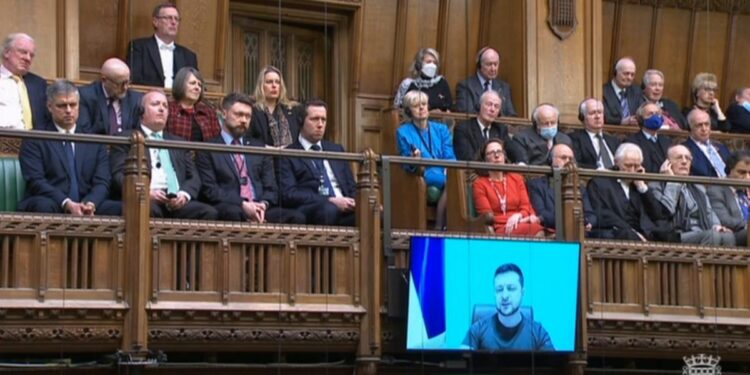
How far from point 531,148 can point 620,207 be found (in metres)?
1.00

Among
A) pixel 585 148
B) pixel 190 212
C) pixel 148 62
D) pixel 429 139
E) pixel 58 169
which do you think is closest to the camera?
pixel 58 169

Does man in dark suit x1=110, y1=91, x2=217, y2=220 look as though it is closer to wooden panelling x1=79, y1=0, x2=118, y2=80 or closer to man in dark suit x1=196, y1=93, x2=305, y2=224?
man in dark suit x1=196, y1=93, x2=305, y2=224

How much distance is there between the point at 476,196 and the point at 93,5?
4975mm

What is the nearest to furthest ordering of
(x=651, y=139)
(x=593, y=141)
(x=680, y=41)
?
(x=593, y=141) < (x=651, y=139) < (x=680, y=41)

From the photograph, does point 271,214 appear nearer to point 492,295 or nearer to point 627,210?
point 492,295

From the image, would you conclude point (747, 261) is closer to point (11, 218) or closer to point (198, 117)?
point (198, 117)

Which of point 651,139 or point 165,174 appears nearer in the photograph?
point 165,174

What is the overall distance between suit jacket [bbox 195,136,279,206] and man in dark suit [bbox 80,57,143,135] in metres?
0.79

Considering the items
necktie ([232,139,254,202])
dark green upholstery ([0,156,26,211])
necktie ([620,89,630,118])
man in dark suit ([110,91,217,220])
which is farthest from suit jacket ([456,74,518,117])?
dark green upholstery ([0,156,26,211])

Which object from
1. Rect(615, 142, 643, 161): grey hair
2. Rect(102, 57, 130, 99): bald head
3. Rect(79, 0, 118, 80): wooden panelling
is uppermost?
Rect(79, 0, 118, 80): wooden panelling

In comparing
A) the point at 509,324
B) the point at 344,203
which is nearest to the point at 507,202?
the point at 509,324

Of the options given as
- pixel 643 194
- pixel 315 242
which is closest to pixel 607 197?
pixel 643 194

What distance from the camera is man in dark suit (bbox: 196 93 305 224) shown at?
1571 centimetres

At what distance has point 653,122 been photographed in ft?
61.4
